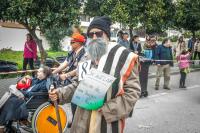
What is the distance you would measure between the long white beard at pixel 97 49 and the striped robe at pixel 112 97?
0.05 meters

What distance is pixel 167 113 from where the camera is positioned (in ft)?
32.0


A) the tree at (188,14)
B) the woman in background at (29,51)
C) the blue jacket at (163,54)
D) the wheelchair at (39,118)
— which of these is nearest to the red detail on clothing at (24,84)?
the wheelchair at (39,118)

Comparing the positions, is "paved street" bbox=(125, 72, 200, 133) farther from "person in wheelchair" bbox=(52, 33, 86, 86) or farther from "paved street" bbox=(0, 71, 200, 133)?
"person in wheelchair" bbox=(52, 33, 86, 86)

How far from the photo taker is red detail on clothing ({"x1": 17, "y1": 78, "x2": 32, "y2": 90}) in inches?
283

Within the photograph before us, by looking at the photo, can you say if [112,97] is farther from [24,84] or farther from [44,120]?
[24,84]

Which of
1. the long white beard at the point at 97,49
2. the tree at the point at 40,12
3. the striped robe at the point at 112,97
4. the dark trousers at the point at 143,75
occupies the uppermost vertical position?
the tree at the point at 40,12

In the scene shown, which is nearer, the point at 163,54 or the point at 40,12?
the point at 163,54

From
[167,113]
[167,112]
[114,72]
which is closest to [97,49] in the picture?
[114,72]

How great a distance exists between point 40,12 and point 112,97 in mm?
12854

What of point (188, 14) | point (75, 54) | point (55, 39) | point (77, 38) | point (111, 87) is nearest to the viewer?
point (111, 87)

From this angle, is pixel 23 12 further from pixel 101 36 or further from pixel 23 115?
pixel 101 36

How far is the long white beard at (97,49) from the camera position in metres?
3.83

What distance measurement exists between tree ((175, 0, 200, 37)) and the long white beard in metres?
20.0

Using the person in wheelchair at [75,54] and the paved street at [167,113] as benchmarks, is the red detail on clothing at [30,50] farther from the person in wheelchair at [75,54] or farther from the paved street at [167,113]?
the person in wheelchair at [75,54]
